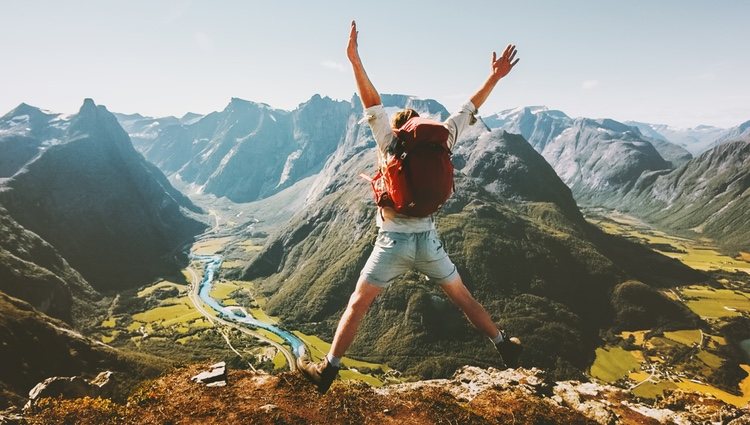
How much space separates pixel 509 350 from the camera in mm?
8570

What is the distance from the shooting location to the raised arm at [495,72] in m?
8.13

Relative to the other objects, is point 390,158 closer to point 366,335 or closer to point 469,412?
point 469,412

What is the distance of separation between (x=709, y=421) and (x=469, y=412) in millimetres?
10213

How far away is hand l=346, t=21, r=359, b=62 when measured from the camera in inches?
271

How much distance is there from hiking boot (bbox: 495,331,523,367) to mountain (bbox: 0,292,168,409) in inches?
4523

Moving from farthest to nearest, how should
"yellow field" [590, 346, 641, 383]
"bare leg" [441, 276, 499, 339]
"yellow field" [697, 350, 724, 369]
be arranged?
"yellow field" [697, 350, 724, 369] < "yellow field" [590, 346, 641, 383] < "bare leg" [441, 276, 499, 339]

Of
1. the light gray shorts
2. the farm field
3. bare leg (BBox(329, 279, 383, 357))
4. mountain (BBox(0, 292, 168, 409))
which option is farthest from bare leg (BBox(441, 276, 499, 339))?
the farm field

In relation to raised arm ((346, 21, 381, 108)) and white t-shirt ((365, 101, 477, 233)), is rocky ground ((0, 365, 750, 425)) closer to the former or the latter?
white t-shirt ((365, 101, 477, 233))

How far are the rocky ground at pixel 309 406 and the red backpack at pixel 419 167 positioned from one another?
6.41 meters

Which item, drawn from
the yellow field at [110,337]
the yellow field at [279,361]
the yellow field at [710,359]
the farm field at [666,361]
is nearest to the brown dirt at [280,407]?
the yellow field at [279,361]

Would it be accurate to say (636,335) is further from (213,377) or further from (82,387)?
(213,377)

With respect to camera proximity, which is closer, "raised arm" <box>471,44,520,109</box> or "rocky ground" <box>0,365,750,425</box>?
"raised arm" <box>471,44,520,109</box>

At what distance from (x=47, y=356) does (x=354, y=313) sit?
138 metres

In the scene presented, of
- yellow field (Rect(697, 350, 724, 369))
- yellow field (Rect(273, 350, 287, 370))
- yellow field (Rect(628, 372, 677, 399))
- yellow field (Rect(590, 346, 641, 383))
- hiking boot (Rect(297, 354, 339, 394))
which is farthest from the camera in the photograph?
yellow field (Rect(697, 350, 724, 369))
